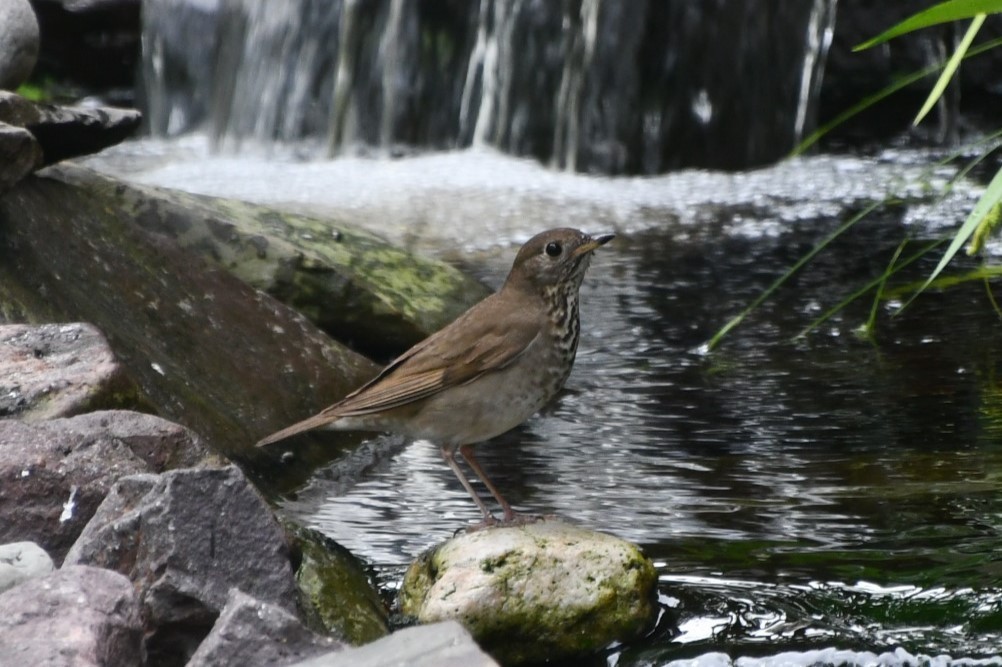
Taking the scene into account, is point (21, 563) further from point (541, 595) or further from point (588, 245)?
point (588, 245)

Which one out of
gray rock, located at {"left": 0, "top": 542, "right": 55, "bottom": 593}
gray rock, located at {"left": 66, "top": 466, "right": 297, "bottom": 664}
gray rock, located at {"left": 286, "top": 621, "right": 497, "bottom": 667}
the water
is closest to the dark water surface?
the water

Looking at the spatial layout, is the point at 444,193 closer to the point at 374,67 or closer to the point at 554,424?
the point at 374,67

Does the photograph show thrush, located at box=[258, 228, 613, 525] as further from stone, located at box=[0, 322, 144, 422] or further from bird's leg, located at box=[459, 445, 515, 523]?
stone, located at box=[0, 322, 144, 422]

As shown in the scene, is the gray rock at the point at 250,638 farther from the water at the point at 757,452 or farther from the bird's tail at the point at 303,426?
the bird's tail at the point at 303,426

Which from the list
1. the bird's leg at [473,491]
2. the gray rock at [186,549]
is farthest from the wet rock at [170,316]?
the gray rock at [186,549]

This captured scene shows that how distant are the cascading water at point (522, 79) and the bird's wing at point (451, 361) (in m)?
7.21

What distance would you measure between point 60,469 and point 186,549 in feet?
1.78

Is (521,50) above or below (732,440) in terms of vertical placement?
above

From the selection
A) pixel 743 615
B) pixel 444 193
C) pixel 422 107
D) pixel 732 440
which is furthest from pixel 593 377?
pixel 422 107

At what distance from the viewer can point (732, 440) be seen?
5.30 m

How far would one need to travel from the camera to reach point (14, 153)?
4.94 metres

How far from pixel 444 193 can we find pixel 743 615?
6.47 metres

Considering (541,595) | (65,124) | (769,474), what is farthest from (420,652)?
(65,124)

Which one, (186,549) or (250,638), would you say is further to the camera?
(186,549)
